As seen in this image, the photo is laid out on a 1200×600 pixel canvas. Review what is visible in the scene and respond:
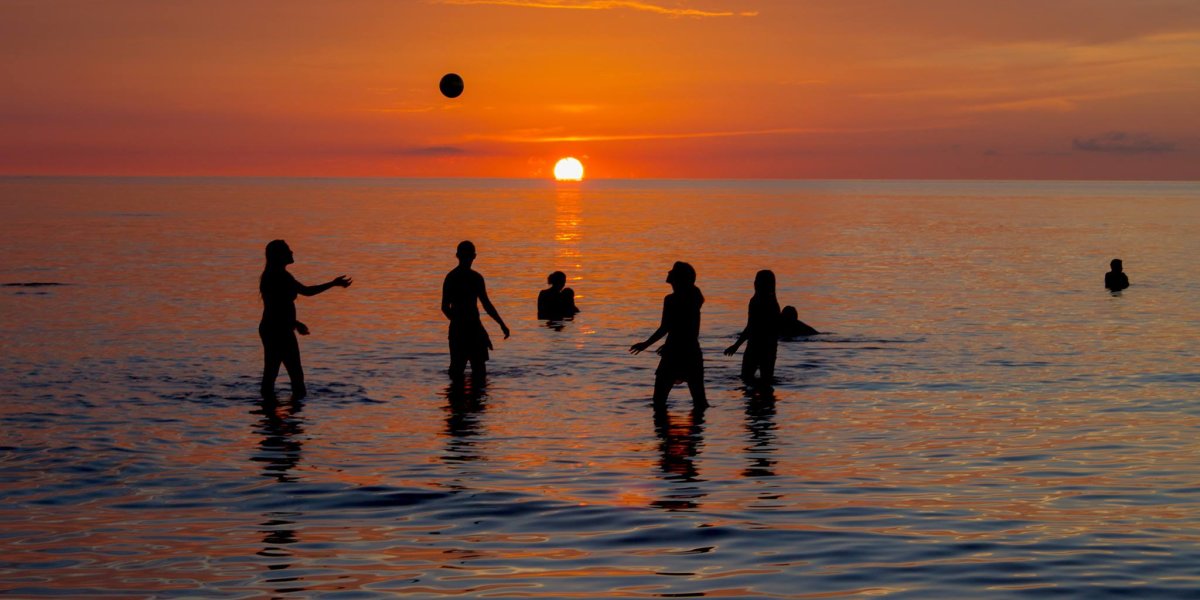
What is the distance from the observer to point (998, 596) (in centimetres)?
844

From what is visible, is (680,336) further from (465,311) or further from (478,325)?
(478,325)

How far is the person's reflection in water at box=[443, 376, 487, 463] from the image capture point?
45.2ft

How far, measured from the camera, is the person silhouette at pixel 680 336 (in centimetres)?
1423

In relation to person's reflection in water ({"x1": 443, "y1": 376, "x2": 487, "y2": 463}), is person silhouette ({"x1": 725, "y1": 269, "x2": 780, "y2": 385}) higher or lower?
higher

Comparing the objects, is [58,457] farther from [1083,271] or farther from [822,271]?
[1083,271]

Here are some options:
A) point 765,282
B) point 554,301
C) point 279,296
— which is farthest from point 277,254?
point 554,301

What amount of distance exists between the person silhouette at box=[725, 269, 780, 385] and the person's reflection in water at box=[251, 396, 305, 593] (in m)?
5.90

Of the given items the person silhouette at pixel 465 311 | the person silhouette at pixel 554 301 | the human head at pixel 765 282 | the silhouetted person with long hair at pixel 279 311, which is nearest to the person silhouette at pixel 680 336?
the human head at pixel 765 282

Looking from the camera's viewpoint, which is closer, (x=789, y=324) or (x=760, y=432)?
(x=760, y=432)

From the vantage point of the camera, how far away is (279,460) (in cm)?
1320

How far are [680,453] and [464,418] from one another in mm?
3513

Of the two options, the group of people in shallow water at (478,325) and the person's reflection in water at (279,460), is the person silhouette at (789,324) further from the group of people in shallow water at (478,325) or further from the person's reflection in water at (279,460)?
the person's reflection in water at (279,460)

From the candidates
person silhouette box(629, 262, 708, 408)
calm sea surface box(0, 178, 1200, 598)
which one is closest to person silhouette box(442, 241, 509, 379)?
calm sea surface box(0, 178, 1200, 598)

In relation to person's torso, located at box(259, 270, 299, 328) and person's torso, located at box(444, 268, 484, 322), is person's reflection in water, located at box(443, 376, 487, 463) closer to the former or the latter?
person's torso, located at box(444, 268, 484, 322)
